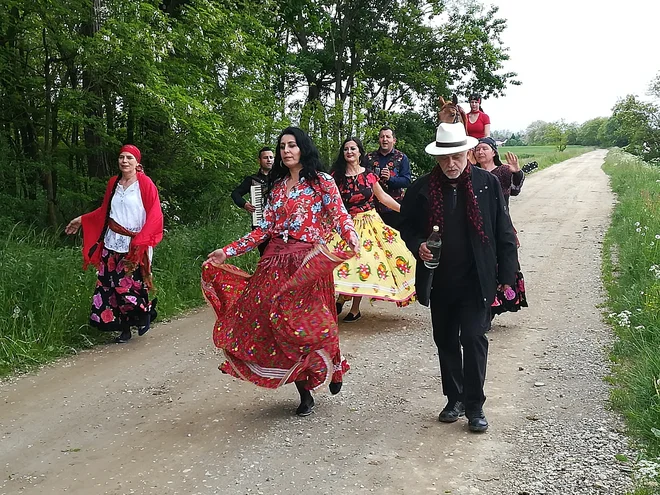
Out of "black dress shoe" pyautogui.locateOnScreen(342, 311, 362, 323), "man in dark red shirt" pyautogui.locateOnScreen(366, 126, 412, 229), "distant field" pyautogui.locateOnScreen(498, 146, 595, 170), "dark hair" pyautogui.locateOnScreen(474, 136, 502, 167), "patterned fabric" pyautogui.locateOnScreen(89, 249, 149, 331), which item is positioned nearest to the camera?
"patterned fabric" pyautogui.locateOnScreen(89, 249, 149, 331)

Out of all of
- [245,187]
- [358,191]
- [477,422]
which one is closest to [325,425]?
[477,422]

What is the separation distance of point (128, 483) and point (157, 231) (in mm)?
3428

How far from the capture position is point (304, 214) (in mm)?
5035

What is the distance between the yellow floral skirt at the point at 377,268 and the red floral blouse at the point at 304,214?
2593mm

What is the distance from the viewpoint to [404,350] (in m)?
6.71

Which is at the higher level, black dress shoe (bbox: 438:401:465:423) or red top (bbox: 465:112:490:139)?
red top (bbox: 465:112:490:139)

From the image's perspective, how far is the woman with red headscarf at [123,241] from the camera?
6.97m

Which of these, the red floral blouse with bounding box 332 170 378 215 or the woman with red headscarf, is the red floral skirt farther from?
the red floral blouse with bounding box 332 170 378 215

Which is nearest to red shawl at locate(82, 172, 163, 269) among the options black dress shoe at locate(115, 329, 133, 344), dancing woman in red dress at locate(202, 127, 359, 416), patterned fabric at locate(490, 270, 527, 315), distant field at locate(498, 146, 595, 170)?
black dress shoe at locate(115, 329, 133, 344)

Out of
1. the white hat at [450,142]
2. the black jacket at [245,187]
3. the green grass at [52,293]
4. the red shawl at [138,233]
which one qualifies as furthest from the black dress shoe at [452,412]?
the black jacket at [245,187]

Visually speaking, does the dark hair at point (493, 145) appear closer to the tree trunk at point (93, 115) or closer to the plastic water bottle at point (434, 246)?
the plastic water bottle at point (434, 246)

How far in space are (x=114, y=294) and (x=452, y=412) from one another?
382 centimetres

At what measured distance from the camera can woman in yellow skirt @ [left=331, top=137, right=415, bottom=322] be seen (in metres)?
7.68

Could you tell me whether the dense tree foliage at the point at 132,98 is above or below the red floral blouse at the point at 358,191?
above
